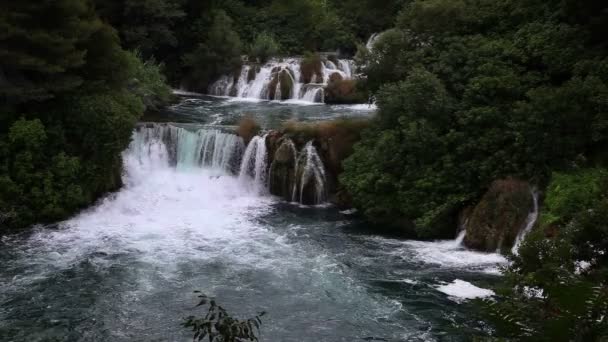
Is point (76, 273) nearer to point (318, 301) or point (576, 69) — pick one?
point (318, 301)

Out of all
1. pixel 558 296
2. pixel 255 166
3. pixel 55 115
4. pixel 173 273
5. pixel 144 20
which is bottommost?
pixel 173 273

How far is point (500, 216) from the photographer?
1526cm

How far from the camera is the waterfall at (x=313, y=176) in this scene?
19.7 meters

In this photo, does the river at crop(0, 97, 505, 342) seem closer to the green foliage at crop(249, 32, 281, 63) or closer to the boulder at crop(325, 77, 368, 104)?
the boulder at crop(325, 77, 368, 104)

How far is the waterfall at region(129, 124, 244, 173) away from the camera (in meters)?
21.1

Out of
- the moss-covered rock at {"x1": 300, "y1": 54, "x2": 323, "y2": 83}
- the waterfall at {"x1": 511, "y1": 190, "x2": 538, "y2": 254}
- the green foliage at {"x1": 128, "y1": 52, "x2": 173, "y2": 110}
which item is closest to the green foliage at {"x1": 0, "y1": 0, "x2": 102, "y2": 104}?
the green foliage at {"x1": 128, "y1": 52, "x2": 173, "y2": 110}

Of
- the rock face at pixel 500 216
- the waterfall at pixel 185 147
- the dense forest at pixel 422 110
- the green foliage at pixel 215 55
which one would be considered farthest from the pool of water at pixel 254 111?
the rock face at pixel 500 216

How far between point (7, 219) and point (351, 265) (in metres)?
9.18

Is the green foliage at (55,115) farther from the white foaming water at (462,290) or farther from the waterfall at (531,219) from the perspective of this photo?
the waterfall at (531,219)

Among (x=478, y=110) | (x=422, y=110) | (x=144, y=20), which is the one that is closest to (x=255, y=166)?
(x=422, y=110)

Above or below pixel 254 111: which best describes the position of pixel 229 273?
below

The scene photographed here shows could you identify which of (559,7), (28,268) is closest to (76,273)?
(28,268)

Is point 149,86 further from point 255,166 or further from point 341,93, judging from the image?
point 341,93

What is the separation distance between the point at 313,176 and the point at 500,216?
6413 millimetres
